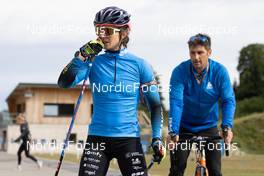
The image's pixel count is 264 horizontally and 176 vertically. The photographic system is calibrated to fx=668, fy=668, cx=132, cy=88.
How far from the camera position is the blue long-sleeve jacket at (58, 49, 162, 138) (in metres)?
6.16

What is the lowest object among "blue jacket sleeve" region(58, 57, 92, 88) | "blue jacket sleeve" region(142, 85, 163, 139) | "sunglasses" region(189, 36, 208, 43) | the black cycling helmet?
"blue jacket sleeve" region(142, 85, 163, 139)

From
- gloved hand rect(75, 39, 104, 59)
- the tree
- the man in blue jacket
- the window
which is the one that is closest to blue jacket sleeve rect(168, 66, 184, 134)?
the man in blue jacket

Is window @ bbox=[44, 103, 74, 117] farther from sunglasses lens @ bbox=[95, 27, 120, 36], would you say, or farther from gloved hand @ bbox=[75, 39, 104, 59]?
gloved hand @ bbox=[75, 39, 104, 59]

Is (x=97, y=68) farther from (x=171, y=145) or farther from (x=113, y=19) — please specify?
(x=171, y=145)

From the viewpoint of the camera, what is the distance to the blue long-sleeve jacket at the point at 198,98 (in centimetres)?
778

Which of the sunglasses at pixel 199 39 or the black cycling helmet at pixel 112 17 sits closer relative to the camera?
the black cycling helmet at pixel 112 17

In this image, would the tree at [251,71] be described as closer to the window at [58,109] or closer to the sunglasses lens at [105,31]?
the window at [58,109]

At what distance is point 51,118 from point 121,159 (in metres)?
51.2

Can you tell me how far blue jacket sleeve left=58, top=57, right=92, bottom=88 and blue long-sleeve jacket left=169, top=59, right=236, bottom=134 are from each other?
180 cm

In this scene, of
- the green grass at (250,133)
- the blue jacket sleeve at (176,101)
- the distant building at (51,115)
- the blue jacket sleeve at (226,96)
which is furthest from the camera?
the green grass at (250,133)

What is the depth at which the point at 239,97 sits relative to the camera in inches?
4259

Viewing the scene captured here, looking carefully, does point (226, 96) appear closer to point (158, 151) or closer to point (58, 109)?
point (158, 151)

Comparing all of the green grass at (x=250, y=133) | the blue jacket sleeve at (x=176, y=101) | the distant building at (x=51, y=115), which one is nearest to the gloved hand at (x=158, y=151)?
the blue jacket sleeve at (x=176, y=101)

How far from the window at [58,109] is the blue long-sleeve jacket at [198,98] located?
4978 centimetres
